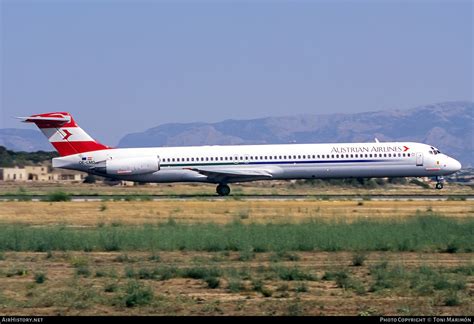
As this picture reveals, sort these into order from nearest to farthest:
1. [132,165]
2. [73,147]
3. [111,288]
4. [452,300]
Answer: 1. [452,300]
2. [111,288]
3. [132,165]
4. [73,147]

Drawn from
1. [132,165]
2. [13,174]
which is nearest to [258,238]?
[132,165]

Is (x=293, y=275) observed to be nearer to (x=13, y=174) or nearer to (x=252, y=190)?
(x=252, y=190)

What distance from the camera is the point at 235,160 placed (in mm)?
54031

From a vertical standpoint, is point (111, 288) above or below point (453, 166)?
below

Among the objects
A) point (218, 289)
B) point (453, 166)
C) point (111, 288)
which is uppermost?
point (453, 166)

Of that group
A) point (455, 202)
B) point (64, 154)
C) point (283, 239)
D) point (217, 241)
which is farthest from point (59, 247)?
point (64, 154)

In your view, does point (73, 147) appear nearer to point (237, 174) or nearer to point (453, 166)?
point (237, 174)

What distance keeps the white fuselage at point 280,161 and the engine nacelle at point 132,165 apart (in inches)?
6.8

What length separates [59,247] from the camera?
1058 inches

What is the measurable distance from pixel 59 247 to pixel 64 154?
2888 cm

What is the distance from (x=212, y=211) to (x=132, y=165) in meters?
14.0

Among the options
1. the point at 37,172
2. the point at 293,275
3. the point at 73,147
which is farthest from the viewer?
the point at 37,172

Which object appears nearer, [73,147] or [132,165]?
[132,165]

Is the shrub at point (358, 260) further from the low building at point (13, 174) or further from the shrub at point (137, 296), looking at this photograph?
the low building at point (13, 174)
